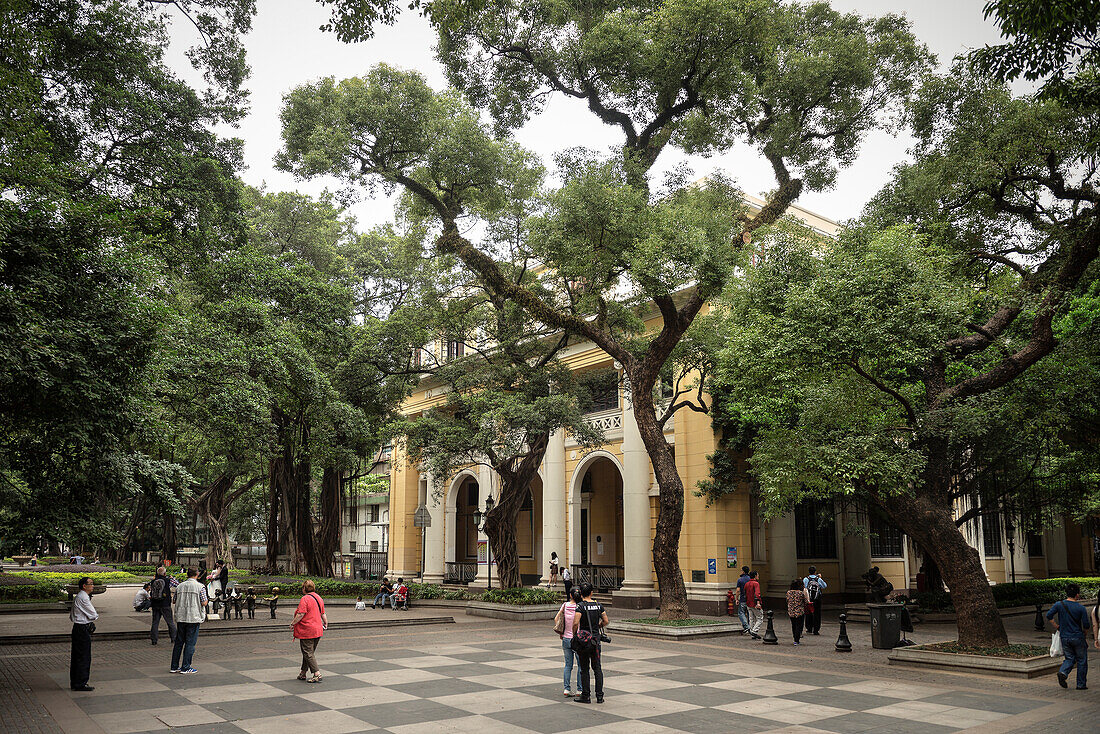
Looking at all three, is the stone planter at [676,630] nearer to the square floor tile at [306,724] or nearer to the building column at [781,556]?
the building column at [781,556]

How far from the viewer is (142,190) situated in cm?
1716

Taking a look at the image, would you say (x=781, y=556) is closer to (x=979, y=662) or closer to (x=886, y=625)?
(x=886, y=625)

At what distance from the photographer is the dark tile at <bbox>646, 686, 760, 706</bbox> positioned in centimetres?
1097

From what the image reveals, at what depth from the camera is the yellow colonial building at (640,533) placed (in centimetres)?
2608

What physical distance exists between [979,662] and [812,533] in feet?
51.9

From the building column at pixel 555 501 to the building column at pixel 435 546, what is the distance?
8.22m

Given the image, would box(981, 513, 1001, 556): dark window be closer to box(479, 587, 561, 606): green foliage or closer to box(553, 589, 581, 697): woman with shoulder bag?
box(479, 587, 561, 606): green foliage

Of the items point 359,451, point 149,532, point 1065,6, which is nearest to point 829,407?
point 1065,6

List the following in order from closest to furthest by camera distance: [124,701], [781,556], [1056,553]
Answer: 1. [124,701]
2. [781,556]
3. [1056,553]

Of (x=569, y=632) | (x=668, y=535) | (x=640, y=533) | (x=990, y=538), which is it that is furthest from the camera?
(x=990, y=538)

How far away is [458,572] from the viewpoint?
127 ft

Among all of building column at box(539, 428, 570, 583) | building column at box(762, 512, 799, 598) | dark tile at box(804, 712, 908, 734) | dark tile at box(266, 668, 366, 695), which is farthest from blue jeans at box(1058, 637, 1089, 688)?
building column at box(539, 428, 570, 583)

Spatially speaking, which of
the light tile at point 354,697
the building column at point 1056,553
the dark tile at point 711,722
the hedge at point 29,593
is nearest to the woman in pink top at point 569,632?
the dark tile at point 711,722

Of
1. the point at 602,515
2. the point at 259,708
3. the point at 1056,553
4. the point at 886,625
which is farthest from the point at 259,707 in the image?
the point at 1056,553
